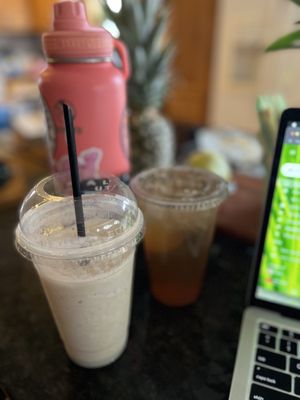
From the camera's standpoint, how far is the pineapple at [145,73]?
84cm

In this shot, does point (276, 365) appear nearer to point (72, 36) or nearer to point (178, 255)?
point (178, 255)

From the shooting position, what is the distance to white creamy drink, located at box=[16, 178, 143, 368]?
12.1 inches

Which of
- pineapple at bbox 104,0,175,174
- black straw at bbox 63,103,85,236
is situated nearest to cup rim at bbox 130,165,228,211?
black straw at bbox 63,103,85,236

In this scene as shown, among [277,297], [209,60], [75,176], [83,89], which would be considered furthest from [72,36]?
[209,60]

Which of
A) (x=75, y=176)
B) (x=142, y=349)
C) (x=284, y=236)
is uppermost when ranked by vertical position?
(x=75, y=176)

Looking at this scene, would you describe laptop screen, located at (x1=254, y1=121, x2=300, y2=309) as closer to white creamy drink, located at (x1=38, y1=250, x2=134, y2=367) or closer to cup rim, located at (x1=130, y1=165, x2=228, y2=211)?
cup rim, located at (x1=130, y1=165, x2=228, y2=211)

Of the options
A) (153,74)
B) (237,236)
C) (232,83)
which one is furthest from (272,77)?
(237,236)

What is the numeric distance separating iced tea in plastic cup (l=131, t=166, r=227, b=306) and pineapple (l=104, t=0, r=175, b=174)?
354 mm

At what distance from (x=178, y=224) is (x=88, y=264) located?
0.16 metres

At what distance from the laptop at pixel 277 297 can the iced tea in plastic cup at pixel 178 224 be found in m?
0.08

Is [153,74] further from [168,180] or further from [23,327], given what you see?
[23,327]

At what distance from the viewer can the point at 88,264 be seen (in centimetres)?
31

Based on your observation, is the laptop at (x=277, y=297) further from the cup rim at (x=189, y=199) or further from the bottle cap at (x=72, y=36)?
the bottle cap at (x=72, y=36)

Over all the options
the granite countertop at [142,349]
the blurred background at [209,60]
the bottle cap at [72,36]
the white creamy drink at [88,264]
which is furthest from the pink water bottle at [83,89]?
the blurred background at [209,60]
